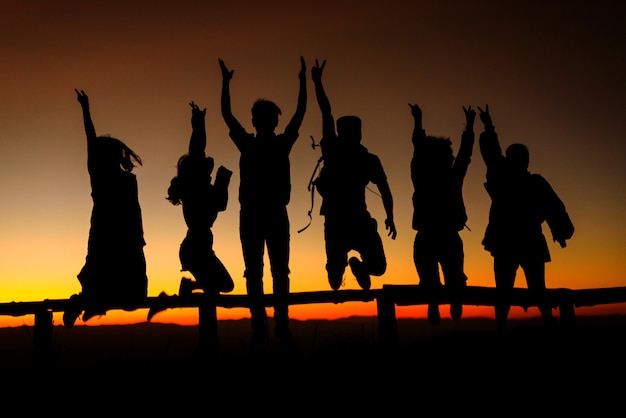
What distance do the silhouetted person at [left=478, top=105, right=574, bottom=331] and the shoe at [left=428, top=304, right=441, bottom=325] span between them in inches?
49.5

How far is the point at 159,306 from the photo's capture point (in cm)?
841

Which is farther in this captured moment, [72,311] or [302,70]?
[302,70]

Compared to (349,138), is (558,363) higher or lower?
lower

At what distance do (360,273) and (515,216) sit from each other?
2.61m

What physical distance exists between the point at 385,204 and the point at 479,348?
2254 millimetres

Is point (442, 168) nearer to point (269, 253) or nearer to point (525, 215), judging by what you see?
point (525, 215)

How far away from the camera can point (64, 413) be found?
21.0 feet

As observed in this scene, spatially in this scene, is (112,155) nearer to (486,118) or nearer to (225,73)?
(225,73)

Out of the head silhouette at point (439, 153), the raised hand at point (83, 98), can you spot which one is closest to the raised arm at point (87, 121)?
the raised hand at point (83, 98)

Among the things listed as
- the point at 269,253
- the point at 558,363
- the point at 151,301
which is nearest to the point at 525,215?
the point at 558,363

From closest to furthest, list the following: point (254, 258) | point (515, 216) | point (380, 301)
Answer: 1. point (380, 301)
2. point (254, 258)
3. point (515, 216)

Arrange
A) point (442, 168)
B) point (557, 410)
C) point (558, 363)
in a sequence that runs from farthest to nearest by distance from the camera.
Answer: point (442, 168) < point (558, 363) < point (557, 410)

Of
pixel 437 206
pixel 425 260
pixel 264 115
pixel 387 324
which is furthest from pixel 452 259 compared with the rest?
pixel 264 115

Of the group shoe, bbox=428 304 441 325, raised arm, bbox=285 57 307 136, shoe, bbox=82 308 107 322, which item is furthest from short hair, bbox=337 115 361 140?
shoe, bbox=82 308 107 322
